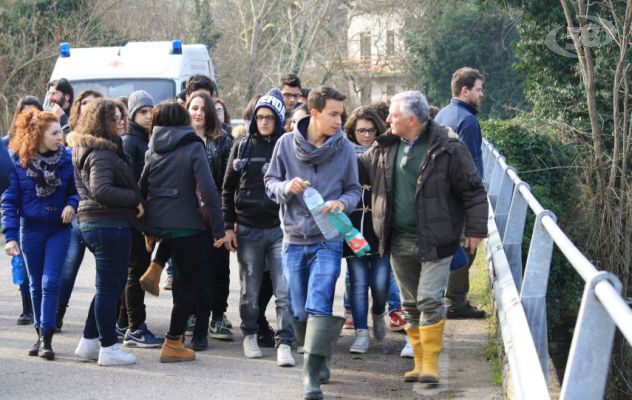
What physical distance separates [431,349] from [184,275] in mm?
1833

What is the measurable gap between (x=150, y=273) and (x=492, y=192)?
4.70 metres

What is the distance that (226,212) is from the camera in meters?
7.29

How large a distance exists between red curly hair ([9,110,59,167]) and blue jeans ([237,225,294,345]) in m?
1.53

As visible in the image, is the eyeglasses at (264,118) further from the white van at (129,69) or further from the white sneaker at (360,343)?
the white van at (129,69)

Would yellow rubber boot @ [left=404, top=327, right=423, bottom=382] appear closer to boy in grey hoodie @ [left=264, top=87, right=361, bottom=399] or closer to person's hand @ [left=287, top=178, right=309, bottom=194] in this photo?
boy in grey hoodie @ [left=264, top=87, right=361, bottom=399]

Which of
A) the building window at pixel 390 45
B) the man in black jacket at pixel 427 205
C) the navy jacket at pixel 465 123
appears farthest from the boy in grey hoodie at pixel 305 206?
the building window at pixel 390 45

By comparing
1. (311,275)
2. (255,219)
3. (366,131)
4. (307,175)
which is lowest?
(311,275)

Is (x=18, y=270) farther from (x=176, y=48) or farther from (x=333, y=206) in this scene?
(x=176, y=48)

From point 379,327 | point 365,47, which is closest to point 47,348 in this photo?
point 379,327

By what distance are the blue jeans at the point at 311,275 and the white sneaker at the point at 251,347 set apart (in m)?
0.98

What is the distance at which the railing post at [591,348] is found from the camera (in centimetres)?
298

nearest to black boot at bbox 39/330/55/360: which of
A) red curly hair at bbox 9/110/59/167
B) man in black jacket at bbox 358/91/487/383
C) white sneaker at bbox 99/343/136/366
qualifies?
white sneaker at bbox 99/343/136/366

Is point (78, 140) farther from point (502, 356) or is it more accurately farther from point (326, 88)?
point (502, 356)

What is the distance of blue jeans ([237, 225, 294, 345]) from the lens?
720cm
